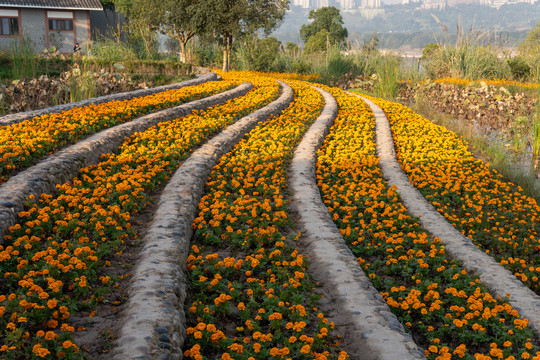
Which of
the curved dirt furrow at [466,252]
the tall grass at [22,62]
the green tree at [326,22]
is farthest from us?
the green tree at [326,22]

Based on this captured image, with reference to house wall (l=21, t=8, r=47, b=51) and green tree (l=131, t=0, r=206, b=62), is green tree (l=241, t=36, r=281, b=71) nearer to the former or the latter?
green tree (l=131, t=0, r=206, b=62)

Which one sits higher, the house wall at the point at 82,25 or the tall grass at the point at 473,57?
the house wall at the point at 82,25

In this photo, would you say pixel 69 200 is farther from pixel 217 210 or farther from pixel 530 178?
pixel 530 178

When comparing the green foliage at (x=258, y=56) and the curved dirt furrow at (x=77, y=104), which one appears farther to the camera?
the green foliage at (x=258, y=56)

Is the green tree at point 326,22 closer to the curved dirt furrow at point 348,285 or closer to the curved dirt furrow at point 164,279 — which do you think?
the curved dirt furrow at point 348,285

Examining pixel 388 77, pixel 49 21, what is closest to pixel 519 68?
pixel 388 77

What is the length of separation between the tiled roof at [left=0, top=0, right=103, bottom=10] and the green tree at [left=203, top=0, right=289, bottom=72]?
1134 centimetres

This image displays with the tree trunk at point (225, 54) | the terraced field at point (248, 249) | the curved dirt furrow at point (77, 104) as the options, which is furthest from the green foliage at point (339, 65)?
the terraced field at point (248, 249)

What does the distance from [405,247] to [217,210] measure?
226 cm

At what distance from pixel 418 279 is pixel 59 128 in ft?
19.7

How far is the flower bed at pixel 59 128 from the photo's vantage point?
5895 millimetres

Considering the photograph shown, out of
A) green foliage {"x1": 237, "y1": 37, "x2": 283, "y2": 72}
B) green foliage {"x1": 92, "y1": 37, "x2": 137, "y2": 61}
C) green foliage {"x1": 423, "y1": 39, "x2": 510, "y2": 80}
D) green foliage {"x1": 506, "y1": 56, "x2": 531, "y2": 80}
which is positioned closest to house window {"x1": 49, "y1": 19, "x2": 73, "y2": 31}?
green foliage {"x1": 237, "y1": 37, "x2": 283, "y2": 72}

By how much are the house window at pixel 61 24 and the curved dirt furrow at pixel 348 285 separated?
30335 mm

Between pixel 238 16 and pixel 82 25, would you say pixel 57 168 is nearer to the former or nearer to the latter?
pixel 238 16
